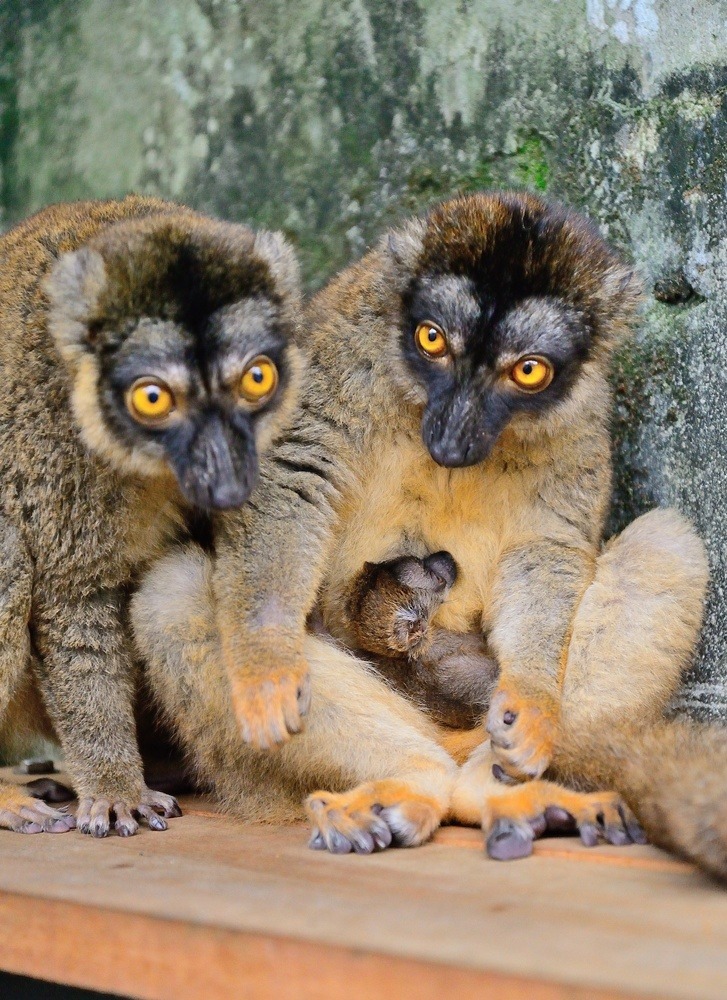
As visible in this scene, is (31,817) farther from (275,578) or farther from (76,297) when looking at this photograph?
(76,297)

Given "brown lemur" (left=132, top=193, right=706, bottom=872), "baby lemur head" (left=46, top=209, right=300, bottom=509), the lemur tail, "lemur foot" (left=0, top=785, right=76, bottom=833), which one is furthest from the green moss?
"lemur foot" (left=0, top=785, right=76, bottom=833)

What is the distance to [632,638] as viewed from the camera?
392 centimetres

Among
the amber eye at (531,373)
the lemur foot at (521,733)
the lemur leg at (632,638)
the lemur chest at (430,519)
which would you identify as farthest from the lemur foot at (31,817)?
the amber eye at (531,373)

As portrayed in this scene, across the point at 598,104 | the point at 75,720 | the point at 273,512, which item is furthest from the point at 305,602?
the point at 598,104

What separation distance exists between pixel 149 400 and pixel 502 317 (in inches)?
48.5

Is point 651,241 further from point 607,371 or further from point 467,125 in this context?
point 467,125

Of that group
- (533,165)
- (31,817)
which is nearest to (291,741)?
(31,817)

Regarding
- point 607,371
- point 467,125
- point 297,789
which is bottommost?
point 297,789

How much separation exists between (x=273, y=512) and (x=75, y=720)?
3.43ft

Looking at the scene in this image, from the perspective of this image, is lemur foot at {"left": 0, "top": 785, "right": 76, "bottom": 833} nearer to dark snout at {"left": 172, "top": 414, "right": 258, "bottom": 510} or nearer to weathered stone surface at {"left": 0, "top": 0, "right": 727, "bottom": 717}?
dark snout at {"left": 172, "top": 414, "right": 258, "bottom": 510}

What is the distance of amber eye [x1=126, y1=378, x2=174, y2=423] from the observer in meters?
3.74

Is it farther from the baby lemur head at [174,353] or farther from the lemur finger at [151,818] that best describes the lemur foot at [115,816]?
the baby lemur head at [174,353]

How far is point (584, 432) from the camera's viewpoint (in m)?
4.28

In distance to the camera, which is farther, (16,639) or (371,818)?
(16,639)
